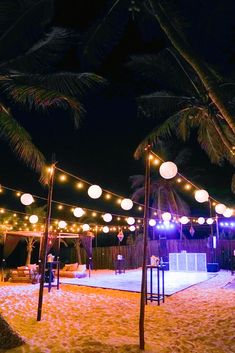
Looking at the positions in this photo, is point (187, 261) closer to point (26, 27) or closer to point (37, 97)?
point (37, 97)

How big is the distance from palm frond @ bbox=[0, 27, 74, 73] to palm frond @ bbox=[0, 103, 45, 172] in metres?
1.05

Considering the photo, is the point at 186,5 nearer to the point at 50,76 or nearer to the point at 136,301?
the point at 50,76

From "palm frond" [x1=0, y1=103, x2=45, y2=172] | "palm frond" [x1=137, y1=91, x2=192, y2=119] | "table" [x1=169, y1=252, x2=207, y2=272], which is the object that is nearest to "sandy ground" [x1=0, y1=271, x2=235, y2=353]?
"palm frond" [x1=0, y1=103, x2=45, y2=172]

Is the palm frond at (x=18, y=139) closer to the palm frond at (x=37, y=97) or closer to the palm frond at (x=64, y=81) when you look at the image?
the palm frond at (x=37, y=97)

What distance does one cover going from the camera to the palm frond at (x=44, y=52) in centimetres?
727

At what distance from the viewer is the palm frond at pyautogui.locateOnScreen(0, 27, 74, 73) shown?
727cm

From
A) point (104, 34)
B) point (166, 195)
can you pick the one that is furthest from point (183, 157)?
point (104, 34)

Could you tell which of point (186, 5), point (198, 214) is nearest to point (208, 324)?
point (186, 5)

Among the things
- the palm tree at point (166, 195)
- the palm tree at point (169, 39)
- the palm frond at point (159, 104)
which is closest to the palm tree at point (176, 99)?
the palm frond at point (159, 104)

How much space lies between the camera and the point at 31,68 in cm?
771

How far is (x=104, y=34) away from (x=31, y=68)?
1971 mm

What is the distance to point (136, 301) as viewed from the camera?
1003 centimetres

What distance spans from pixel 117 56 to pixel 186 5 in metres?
3.45

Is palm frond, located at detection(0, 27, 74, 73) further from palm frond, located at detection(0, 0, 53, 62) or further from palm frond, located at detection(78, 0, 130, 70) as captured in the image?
palm frond, located at detection(78, 0, 130, 70)
